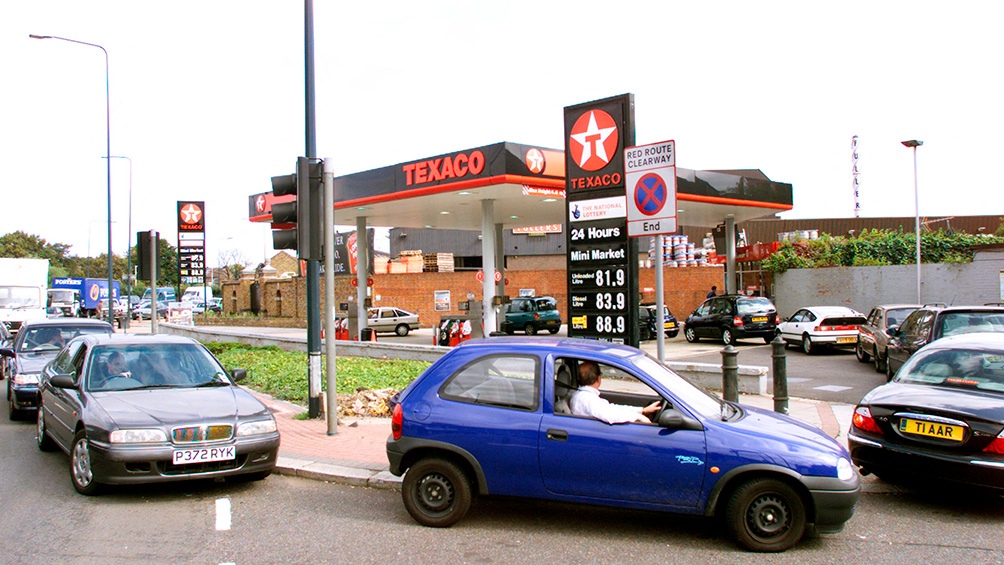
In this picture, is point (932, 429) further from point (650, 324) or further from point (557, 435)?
point (650, 324)

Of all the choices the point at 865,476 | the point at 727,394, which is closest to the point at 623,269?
the point at 727,394

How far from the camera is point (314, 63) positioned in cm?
1044

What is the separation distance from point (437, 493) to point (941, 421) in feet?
13.8

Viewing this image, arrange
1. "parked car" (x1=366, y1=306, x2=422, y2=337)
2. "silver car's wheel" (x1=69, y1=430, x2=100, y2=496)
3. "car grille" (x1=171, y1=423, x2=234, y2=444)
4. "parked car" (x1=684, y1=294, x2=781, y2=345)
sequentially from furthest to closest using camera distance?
"parked car" (x1=366, y1=306, x2=422, y2=337), "parked car" (x1=684, y1=294, x2=781, y2=345), "silver car's wheel" (x1=69, y1=430, x2=100, y2=496), "car grille" (x1=171, y1=423, x2=234, y2=444)

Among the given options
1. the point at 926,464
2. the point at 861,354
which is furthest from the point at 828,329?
the point at 926,464

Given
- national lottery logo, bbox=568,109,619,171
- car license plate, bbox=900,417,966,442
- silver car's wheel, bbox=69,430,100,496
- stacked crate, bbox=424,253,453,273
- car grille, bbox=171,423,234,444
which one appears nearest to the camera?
car license plate, bbox=900,417,966,442

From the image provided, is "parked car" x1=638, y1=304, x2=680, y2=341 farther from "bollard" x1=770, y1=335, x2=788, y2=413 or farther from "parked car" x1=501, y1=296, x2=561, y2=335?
"bollard" x1=770, y1=335, x2=788, y2=413

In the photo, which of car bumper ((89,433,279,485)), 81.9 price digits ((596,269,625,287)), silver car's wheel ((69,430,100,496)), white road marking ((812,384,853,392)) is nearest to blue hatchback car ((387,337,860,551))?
car bumper ((89,433,279,485))

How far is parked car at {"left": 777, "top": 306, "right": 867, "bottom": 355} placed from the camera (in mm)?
19355

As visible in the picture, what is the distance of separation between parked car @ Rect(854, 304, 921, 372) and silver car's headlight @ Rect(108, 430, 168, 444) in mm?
13177

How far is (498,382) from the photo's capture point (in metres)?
5.87

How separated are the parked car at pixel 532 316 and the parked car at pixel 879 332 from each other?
13.5 meters

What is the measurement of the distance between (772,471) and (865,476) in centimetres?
308

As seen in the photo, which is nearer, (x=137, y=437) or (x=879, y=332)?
(x=137, y=437)
